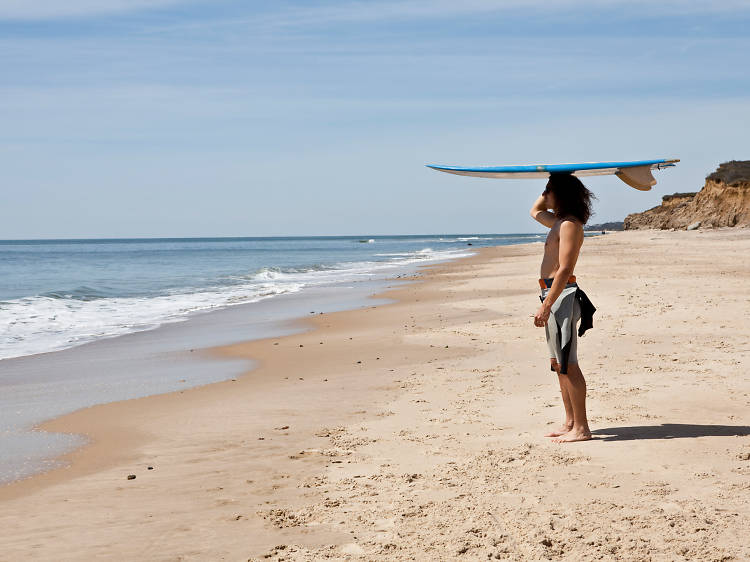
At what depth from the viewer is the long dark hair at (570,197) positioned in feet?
17.3

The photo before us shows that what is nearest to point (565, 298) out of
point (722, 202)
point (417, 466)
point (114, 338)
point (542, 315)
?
point (542, 315)

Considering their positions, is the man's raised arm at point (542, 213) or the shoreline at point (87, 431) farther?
the man's raised arm at point (542, 213)

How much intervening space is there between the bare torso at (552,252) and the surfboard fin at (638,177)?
0.60 m

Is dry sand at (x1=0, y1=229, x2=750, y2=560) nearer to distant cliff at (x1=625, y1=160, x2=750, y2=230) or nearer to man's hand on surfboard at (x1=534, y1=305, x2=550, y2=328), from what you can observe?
man's hand on surfboard at (x1=534, y1=305, x2=550, y2=328)

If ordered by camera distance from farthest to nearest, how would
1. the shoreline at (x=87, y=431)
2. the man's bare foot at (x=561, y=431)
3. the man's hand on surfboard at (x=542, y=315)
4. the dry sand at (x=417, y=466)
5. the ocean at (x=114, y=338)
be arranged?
1. the ocean at (x=114, y=338)
2. the man's bare foot at (x=561, y=431)
3. the man's hand on surfboard at (x=542, y=315)
4. the shoreline at (x=87, y=431)
5. the dry sand at (x=417, y=466)

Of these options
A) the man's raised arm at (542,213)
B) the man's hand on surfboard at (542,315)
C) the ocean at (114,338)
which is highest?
the man's raised arm at (542,213)

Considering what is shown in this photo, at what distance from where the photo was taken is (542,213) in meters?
5.50

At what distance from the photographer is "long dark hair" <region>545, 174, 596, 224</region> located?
5.27 m

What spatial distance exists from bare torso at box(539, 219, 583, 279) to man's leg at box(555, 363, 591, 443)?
26.4 inches

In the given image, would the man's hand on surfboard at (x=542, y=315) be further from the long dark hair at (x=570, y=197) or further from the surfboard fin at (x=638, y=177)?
the surfboard fin at (x=638, y=177)

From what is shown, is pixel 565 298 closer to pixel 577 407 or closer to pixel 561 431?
pixel 577 407

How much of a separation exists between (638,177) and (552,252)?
2.72ft

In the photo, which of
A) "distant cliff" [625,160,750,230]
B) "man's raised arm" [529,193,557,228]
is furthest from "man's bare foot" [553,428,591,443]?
"distant cliff" [625,160,750,230]

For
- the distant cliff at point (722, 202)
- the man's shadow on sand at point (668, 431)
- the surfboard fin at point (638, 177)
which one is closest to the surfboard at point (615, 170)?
the surfboard fin at point (638, 177)
